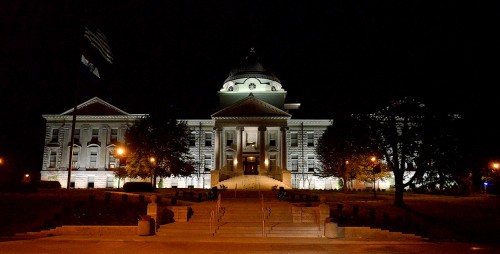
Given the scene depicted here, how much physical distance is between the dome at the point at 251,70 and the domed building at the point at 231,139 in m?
0.15

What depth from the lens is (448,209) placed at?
27922 millimetres

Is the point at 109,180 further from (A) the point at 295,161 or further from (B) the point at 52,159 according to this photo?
(A) the point at 295,161

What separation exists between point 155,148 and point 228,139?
56.3ft

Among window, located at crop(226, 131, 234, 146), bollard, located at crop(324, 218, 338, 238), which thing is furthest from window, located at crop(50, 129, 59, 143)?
bollard, located at crop(324, 218, 338, 238)

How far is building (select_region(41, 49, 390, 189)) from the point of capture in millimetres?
57469

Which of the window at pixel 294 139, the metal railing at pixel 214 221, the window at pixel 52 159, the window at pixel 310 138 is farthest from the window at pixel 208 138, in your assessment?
the metal railing at pixel 214 221

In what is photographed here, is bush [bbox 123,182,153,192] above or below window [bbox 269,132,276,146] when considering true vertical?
below

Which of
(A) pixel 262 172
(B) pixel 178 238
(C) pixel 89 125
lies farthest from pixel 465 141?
(C) pixel 89 125

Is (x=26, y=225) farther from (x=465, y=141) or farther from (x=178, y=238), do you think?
(x=465, y=141)

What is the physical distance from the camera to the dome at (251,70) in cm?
6412

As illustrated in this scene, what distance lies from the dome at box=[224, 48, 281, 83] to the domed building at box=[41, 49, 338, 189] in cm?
15

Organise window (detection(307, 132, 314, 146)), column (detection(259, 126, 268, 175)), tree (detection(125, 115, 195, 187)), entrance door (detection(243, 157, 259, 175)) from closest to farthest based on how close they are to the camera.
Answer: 1. tree (detection(125, 115, 195, 187))
2. column (detection(259, 126, 268, 175))
3. entrance door (detection(243, 157, 259, 175))
4. window (detection(307, 132, 314, 146))

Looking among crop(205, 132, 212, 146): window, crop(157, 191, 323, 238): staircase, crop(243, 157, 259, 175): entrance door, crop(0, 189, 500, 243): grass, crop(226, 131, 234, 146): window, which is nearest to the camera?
crop(157, 191, 323, 238): staircase

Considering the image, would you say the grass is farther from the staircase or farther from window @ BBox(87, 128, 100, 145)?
window @ BBox(87, 128, 100, 145)
